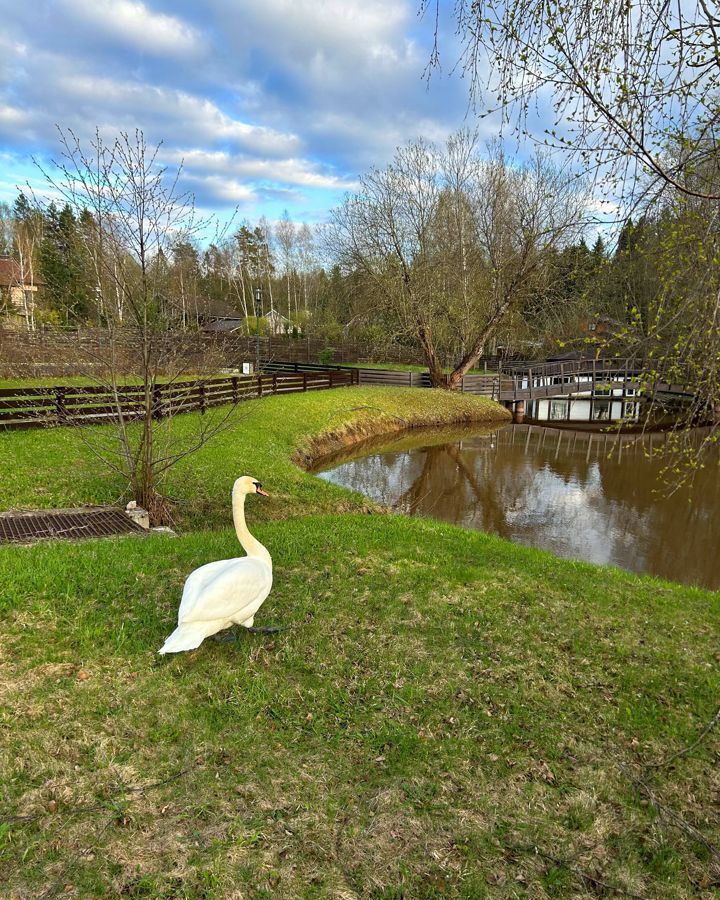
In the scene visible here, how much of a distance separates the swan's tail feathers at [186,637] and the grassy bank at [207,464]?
5499 millimetres

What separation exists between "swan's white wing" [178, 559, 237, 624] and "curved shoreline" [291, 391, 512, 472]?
11.4 metres

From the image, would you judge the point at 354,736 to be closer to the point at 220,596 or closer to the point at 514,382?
the point at 220,596

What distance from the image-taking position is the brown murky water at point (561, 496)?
10.5 m

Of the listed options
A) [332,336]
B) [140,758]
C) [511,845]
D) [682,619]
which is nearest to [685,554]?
[682,619]

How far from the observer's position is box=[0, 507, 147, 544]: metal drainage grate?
22.8 feet

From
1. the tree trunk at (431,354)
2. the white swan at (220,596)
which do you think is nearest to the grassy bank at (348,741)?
the white swan at (220,596)

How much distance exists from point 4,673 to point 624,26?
6.65 m

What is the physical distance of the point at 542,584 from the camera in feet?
21.7

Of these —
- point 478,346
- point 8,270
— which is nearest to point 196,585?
point 478,346

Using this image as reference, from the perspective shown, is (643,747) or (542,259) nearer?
(643,747)

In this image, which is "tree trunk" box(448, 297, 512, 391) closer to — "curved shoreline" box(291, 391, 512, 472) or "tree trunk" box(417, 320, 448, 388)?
"tree trunk" box(417, 320, 448, 388)

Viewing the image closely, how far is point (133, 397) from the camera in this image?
12938mm

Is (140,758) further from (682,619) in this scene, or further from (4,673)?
(682,619)

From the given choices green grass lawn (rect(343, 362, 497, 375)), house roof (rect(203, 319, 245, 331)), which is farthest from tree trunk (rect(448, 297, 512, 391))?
house roof (rect(203, 319, 245, 331))
